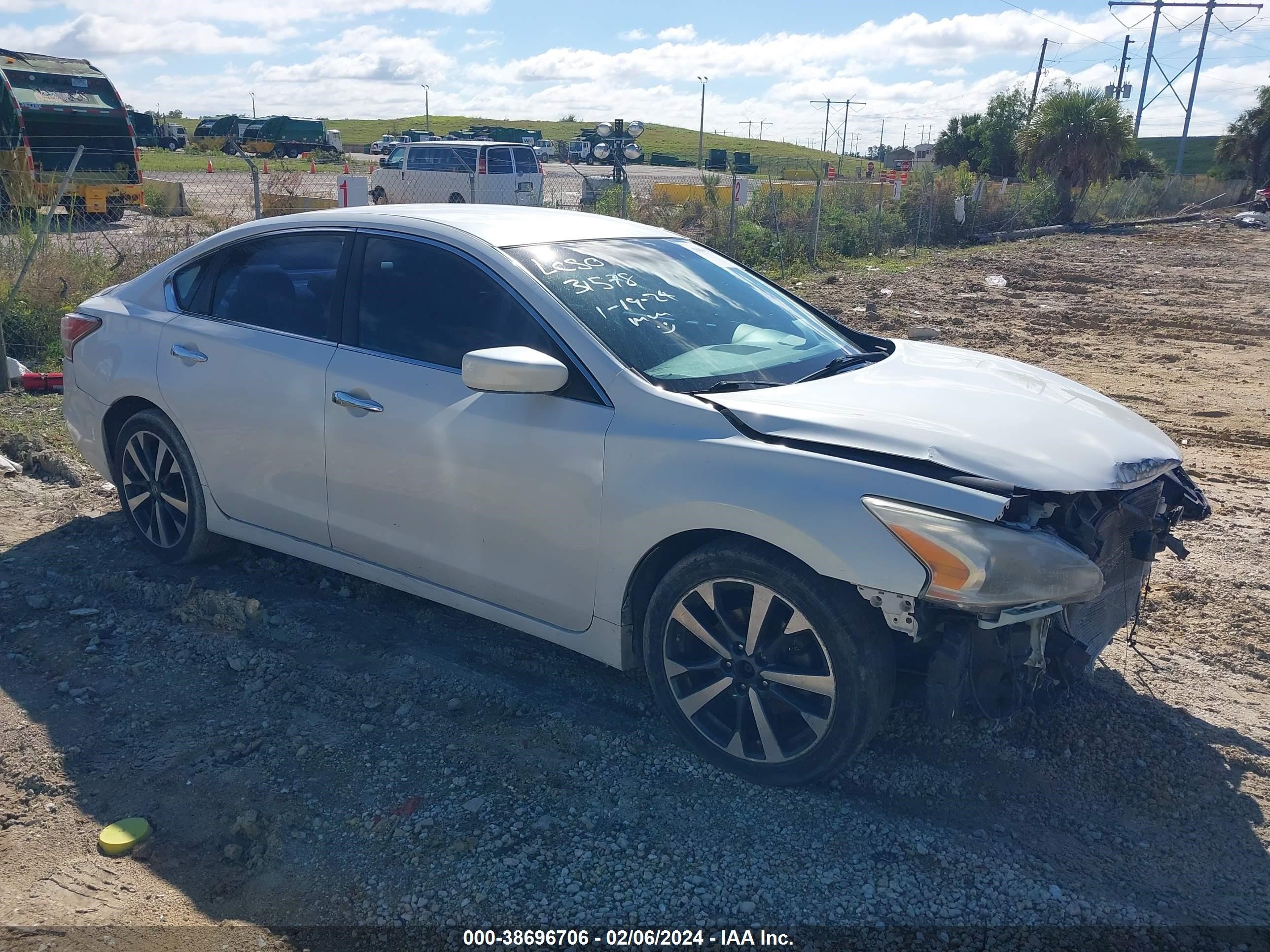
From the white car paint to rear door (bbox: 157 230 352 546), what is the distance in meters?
0.01

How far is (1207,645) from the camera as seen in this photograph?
4332 millimetres

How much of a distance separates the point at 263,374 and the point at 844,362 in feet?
8.03

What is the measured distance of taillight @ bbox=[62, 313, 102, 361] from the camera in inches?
202

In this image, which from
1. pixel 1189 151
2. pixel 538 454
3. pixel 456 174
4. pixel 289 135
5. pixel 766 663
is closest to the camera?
pixel 766 663

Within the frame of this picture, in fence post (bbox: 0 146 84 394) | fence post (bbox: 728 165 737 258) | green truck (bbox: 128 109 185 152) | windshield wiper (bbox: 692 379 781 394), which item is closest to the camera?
windshield wiper (bbox: 692 379 781 394)

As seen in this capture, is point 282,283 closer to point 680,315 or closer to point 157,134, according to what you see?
point 680,315

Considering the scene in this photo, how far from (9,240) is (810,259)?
13.7 meters

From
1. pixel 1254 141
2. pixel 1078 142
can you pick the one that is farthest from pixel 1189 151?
pixel 1078 142

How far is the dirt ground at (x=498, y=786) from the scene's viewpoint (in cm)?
279

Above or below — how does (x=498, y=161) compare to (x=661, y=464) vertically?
above

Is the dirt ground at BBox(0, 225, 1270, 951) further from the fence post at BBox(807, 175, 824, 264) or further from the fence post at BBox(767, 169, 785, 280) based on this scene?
the fence post at BBox(807, 175, 824, 264)

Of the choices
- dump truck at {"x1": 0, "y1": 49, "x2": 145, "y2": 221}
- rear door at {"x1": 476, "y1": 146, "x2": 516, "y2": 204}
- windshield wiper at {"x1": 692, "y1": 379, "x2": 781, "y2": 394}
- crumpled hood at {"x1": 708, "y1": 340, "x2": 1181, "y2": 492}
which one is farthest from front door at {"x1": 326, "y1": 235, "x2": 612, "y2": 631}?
rear door at {"x1": 476, "y1": 146, "x2": 516, "y2": 204}

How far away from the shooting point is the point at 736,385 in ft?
11.8

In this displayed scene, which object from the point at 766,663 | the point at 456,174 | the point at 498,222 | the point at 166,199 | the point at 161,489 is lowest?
the point at 161,489
